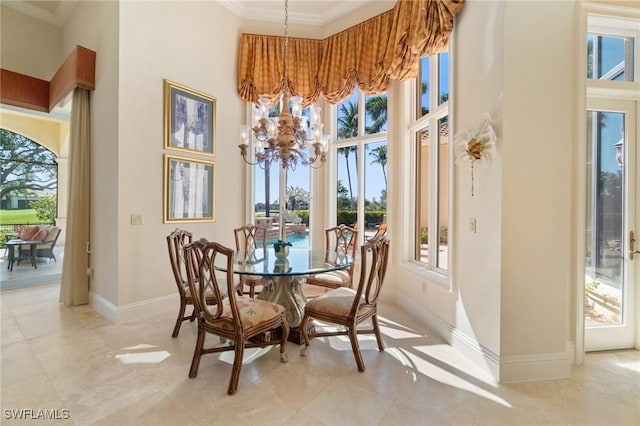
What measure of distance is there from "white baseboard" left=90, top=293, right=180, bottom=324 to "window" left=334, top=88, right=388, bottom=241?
8.26ft

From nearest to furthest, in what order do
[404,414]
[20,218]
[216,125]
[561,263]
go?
[404,414], [561,263], [216,125], [20,218]

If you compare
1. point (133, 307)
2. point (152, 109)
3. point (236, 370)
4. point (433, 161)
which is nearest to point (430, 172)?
point (433, 161)

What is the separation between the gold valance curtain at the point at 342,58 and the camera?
10.2 feet

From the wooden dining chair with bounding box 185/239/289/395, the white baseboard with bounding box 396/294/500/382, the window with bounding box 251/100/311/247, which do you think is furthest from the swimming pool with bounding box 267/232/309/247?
the wooden dining chair with bounding box 185/239/289/395

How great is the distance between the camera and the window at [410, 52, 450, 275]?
3115mm

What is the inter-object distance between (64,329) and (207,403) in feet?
7.03

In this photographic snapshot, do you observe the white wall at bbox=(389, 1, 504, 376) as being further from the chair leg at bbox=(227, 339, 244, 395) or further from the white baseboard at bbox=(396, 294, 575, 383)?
the chair leg at bbox=(227, 339, 244, 395)

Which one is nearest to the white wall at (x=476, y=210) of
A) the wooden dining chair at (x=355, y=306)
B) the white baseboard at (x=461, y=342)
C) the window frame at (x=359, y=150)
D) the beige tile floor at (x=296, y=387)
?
the white baseboard at (x=461, y=342)

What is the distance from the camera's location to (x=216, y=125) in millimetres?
3936

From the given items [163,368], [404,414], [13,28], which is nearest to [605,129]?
[404,414]

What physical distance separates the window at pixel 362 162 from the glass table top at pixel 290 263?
1.34 metres

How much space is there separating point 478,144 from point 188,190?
3237 millimetres

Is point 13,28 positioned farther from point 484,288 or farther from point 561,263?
point 561,263

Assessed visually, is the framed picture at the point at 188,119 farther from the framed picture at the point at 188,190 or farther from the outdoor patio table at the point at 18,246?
the outdoor patio table at the point at 18,246
